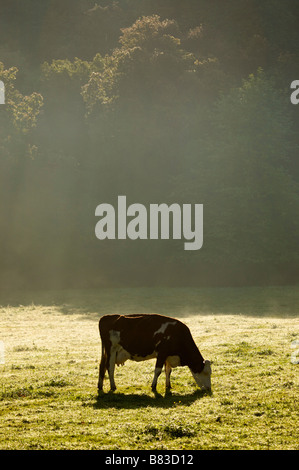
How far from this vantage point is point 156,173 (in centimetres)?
5422

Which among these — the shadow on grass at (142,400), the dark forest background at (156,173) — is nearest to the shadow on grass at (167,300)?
Answer: the dark forest background at (156,173)

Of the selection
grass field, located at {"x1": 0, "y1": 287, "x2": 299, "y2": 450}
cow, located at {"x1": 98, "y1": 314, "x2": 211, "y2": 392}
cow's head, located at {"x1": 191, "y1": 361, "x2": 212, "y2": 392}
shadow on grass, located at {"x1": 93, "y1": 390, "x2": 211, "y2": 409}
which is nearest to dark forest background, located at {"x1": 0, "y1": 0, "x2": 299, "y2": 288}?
grass field, located at {"x1": 0, "y1": 287, "x2": 299, "y2": 450}

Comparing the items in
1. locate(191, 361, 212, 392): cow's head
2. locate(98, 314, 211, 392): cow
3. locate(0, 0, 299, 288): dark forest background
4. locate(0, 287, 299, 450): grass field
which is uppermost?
locate(0, 0, 299, 288): dark forest background

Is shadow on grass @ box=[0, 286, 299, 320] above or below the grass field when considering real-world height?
above

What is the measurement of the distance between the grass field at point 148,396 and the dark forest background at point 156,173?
845 inches

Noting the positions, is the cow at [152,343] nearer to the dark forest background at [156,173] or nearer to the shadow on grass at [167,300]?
the shadow on grass at [167,300]

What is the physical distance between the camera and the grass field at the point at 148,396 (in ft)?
35.1

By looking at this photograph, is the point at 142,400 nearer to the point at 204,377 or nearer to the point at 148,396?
the point at 148,396

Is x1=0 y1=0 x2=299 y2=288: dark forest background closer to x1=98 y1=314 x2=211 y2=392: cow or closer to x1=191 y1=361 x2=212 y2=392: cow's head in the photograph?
x1=191 y1=361 x2=212 y2=392: cow's head

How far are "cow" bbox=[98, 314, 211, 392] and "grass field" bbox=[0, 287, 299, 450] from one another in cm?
73

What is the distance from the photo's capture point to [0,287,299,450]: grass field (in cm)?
1071

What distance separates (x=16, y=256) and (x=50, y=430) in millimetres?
42301

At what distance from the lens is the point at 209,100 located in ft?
178
